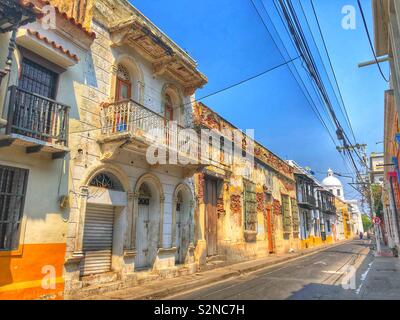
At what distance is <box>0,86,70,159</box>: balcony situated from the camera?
20.1ft

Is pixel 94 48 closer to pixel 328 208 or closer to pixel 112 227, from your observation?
pixel 112 227

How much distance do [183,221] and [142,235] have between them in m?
2.46

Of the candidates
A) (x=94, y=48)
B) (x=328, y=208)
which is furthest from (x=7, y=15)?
(x=328, y=208)

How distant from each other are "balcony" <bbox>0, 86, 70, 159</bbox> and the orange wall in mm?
2144

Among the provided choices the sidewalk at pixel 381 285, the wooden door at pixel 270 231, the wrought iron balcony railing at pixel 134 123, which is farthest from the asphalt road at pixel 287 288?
the wooden door at pixel 270 231

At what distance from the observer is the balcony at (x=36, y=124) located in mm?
6133

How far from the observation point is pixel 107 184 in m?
9.19

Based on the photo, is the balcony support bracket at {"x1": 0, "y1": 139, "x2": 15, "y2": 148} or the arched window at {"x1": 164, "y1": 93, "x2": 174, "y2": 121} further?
the arched window at {"x1": 164, "y1": 93, "x2": 174, "y2": 121}

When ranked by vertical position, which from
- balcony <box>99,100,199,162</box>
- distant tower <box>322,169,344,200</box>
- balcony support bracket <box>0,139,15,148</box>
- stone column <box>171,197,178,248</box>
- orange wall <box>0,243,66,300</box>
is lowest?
orange wall <box>0,243,66,300</box>

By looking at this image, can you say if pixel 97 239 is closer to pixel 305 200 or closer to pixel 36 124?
pixel 36 124

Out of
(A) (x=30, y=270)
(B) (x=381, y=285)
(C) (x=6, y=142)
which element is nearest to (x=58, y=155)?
(C) (x=6, y=142)

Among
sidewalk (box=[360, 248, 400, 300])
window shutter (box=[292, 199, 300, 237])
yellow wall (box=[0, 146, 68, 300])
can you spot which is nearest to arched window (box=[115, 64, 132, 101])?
yellow wall (box=[0, 146, 68, 300])

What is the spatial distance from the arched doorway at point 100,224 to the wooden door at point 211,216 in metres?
5.64

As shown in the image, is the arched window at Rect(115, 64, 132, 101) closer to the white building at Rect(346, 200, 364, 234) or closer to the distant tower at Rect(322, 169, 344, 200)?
the distant tower at Rect(322, 169, 344, 200)
